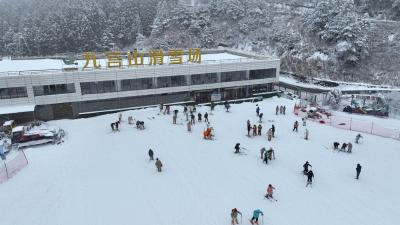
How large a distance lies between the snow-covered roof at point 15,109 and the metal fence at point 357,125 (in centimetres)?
2893

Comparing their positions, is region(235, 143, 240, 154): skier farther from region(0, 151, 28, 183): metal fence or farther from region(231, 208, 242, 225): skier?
region(0, 151, 28, 183): metal fence

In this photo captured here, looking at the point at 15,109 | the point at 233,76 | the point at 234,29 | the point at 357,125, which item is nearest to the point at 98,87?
the point at 15,109

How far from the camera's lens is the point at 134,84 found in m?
39.9

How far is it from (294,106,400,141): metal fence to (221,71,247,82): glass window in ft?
34.1

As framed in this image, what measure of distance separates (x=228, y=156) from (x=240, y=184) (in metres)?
4.53

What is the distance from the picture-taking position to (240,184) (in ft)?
73.3

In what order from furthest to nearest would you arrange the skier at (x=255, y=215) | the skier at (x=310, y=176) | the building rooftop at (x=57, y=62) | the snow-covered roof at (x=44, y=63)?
the snow-covered roof at (x=44, y=63) → the building rooftop at (x=57, y=62) → the skier at (x=310, y=176) → the skier at (x=255, y=215)

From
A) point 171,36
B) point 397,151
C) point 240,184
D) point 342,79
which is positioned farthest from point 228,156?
point 171,36

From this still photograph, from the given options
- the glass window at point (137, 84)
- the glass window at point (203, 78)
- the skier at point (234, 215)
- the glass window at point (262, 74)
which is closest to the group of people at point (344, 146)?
the skier at point (234, 215)

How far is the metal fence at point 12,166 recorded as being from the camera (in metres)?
23.7

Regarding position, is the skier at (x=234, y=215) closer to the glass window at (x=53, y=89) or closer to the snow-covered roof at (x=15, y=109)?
the snow-covered roof at (x=15, y=109)

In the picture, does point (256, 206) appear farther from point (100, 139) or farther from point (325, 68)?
point (325, 68)

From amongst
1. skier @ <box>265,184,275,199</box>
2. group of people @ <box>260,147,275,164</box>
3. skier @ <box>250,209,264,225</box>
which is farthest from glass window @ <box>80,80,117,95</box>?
skier @ <box>250,209,264,225</box>

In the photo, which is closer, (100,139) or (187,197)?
(187,197)
